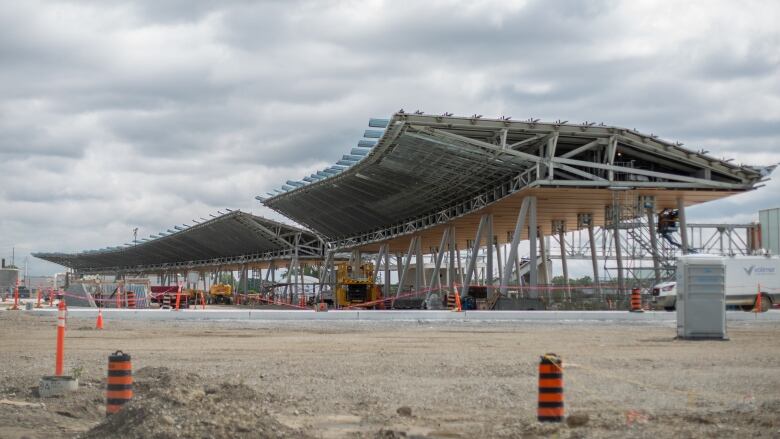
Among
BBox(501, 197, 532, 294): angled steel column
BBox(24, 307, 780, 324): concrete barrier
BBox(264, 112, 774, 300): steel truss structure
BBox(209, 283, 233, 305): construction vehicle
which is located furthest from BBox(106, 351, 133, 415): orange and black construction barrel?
BBox(209, 283, 233, 305): construction vehicle

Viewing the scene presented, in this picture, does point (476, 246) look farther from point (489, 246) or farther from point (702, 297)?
point (702, 297)

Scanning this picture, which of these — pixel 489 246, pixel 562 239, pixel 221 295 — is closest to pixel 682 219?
pixel 489 246

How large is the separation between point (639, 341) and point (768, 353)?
4192 mm

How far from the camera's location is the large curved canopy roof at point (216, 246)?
90575 millimetres

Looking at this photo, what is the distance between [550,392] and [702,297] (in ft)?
A: 47.2

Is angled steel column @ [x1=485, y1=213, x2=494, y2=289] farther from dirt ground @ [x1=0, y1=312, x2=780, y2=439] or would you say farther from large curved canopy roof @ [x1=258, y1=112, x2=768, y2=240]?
dirt ground @ [x1=0, y1=312, x2=780, y2=439]

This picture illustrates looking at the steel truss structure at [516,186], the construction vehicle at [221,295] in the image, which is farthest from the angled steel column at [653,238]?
the construction vehicle at [221,295]

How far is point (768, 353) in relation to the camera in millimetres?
19844

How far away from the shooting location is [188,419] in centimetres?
1008

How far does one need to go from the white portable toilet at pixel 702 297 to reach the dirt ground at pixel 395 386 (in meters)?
0.74

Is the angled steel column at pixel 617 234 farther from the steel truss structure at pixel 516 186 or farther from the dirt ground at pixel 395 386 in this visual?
the dirt ground at pixel 395 386

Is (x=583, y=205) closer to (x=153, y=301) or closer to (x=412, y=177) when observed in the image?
(x=412, y=177)

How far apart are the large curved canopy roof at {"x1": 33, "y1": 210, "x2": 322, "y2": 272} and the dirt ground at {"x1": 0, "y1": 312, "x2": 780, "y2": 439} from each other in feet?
210

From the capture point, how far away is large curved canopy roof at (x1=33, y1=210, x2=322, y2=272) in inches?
3566
